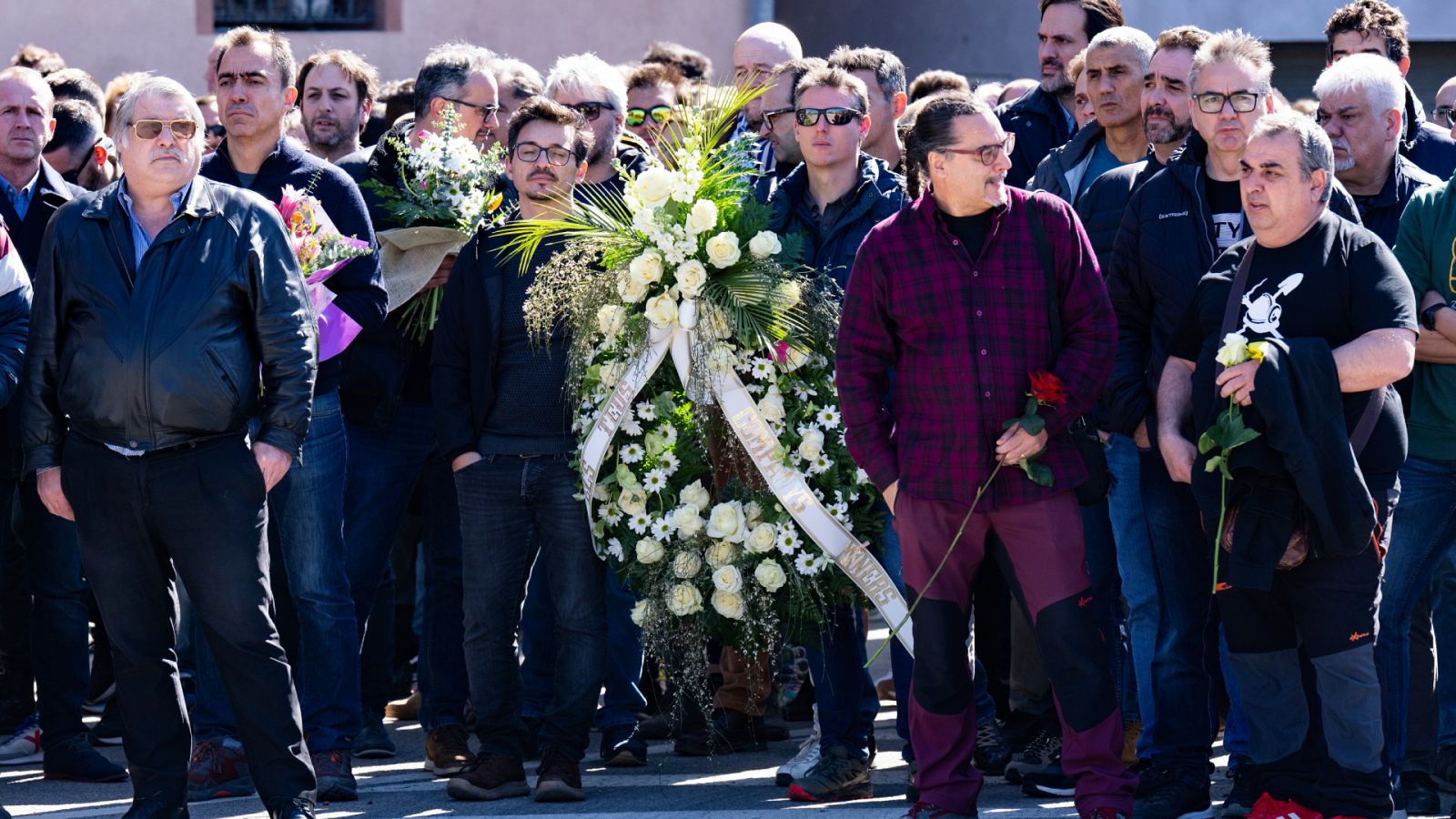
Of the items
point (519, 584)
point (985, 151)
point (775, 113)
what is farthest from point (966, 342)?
point (775, 113)

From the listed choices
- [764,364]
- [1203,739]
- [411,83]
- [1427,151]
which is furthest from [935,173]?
[411,83]

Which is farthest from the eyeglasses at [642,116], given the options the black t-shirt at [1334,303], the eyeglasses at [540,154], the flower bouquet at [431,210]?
the black t-shirt at [1334,303]

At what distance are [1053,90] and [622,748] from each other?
3.38 meters

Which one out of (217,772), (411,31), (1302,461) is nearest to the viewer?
(1302,461)

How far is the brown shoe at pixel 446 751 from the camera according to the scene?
22.6ft

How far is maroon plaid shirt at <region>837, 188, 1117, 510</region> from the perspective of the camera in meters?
5.56

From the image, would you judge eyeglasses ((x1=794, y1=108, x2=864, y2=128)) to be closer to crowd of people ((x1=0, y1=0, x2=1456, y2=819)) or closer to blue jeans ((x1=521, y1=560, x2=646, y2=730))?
crowd of people ((x1=0, y1=0, x2=1456, y2=819))

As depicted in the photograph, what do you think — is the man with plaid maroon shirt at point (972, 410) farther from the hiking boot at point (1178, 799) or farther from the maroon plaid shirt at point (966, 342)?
the hiking boot at point (1178, 799)

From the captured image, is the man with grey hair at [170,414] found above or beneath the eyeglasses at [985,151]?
beneath

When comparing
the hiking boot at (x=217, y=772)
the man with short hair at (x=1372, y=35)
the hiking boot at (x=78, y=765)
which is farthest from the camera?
the man with short hair at (x=1372, y=35)

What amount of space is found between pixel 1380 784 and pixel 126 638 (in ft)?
12.7

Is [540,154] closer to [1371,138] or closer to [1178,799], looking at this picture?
[1371,138]

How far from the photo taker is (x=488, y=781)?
641cm

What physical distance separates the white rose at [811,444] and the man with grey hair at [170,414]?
5.40ft
